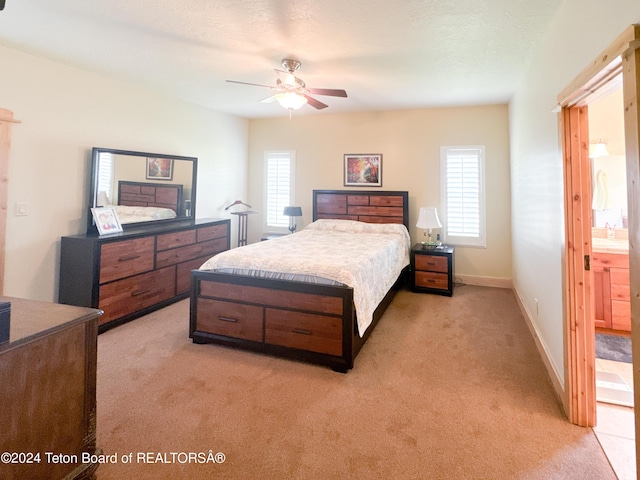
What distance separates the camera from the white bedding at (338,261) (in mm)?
2787

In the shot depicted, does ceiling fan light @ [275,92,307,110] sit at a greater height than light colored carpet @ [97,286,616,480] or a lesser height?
greater

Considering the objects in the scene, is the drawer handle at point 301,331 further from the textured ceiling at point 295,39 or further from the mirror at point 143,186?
the mirror at point 143,186

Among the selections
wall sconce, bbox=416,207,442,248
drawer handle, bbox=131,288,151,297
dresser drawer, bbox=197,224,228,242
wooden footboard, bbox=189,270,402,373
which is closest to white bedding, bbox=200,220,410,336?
wooden footboard, bbox=189,270,402,373

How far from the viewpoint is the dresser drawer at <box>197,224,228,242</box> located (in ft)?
15.6

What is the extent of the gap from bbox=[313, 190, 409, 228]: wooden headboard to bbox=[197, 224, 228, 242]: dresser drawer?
1.57m

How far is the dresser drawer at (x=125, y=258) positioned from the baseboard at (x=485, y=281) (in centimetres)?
449

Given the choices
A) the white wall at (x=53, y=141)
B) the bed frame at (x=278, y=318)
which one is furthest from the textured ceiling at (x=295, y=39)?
the bed frame at (x=278, y=318)

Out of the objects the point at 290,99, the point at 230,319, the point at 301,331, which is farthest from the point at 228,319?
the point at 290,99

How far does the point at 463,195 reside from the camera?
517 centimetres

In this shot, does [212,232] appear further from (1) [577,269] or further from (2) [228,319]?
(1) [577,269]

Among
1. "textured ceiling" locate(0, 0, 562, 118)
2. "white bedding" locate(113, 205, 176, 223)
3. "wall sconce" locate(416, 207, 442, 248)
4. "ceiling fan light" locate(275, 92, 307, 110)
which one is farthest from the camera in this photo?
"wall sconce" locate(416, 207, 442, 248)

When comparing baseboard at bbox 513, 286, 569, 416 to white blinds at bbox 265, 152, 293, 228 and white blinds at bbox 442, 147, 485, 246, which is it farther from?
white blinds at bbox 265, 152, 293, 228

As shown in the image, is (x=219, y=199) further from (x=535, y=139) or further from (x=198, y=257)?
(x=535, y=139)

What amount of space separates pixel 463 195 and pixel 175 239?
430 cm
